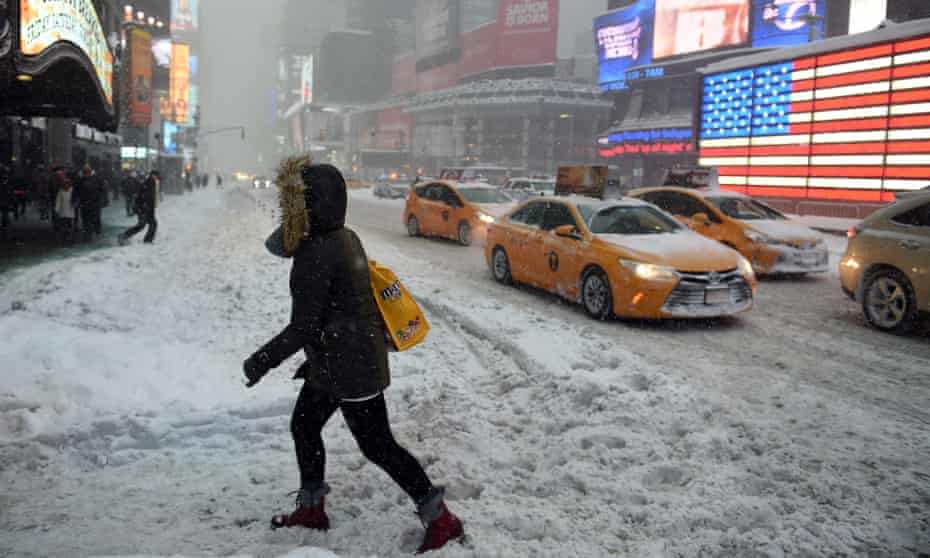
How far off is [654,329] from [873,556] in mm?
5151

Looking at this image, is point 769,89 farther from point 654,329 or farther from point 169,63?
point 169,63

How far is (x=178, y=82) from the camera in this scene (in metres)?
70.1

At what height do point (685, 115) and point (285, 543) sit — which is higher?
point (685, 115)

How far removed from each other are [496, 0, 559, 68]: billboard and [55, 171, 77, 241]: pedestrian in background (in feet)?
337

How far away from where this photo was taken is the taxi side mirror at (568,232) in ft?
31.2

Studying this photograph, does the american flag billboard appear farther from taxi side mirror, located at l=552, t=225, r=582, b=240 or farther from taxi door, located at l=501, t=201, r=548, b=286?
taxi side mirror, located at l=552, t=225, r=582, b=240

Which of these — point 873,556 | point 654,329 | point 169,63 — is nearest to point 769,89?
point 654,329

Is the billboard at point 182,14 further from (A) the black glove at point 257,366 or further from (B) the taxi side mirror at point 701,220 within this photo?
(A) the black glove at point 257,366

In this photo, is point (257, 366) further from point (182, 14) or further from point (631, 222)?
point (182, 14)

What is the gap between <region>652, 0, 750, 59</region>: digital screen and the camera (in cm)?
5506

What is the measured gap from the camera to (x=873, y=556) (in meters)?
3.39

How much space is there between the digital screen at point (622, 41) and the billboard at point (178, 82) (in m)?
40.9

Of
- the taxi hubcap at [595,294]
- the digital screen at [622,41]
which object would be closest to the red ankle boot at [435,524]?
the taxi hubcap at [595,294]

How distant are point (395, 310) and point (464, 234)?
14.4 m
